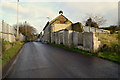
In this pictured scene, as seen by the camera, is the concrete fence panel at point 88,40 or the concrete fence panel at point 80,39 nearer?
the concrete fence panel at point 88,40

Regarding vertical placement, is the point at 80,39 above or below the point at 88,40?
above

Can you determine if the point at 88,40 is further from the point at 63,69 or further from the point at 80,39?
the point at 63,69

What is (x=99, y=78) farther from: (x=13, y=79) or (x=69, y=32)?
(x=69, y=32)

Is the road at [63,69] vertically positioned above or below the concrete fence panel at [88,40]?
below

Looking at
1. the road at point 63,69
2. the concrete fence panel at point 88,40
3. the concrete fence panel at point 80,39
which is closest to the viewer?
the road at point 63,69

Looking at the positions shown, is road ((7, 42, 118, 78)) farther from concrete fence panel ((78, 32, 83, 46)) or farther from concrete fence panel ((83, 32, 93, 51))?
concrete fence panel ((78, 32, 83, 46))

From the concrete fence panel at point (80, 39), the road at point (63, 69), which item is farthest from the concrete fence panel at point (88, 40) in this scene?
the road at point (63, 69)

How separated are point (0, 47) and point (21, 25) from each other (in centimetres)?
5760

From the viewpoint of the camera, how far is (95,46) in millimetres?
9516

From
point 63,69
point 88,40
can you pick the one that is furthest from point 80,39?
point 63,69

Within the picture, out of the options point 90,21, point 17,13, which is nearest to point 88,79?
point 17,13

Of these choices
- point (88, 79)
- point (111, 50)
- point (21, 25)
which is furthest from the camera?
point (21, 25)

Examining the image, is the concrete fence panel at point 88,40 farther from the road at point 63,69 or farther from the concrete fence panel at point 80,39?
the road at point 63,69

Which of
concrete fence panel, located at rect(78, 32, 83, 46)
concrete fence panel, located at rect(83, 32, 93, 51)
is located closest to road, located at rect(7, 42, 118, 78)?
concrete fence panel, located at rect(83, 32, 93, 51)
